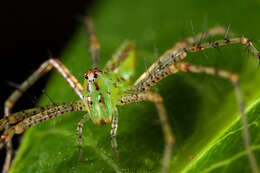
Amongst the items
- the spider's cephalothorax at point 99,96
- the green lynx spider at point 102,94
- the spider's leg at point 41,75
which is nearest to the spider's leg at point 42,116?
the green lynx spider at point 102,94

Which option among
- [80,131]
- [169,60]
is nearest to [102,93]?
[80,131]

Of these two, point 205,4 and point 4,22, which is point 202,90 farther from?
point 4,22

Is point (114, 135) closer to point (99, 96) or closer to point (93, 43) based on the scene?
point (99, 96)

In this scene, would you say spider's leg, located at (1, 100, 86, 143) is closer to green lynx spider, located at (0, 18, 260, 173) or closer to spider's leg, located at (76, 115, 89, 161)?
green lynx spider, located at (0, 18, 260, 173)

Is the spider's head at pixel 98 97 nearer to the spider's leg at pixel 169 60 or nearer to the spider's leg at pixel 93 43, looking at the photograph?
the spider's leg at pixel 169 60

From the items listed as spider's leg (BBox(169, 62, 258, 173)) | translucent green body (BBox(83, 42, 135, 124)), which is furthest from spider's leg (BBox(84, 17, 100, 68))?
spider's leg (BBox(169, 62, 258, 173))

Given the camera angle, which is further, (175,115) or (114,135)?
(175,115)
